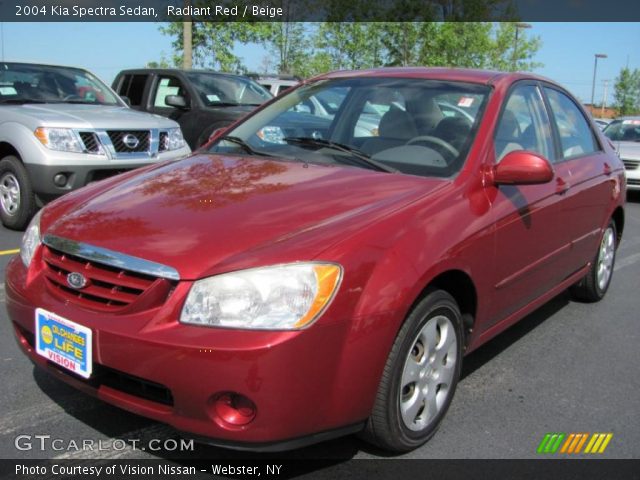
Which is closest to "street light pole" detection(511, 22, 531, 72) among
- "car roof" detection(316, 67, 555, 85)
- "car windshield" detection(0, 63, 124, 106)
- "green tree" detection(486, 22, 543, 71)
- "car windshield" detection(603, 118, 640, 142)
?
"green tree" detection(486, 22, 543, 71)

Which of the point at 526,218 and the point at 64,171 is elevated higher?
the point at 526,218

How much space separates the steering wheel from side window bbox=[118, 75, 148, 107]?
779 centimetres

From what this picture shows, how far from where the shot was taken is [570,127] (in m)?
4.43

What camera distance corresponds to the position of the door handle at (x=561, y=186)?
381 centimetres

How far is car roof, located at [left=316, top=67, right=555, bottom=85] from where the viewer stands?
3715 mm

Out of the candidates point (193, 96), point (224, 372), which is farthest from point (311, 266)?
point (193, 96)

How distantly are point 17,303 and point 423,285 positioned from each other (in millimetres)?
1663

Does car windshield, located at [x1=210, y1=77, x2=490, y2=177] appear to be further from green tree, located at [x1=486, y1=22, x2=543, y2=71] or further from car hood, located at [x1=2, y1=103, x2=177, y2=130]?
green tree, located at [x1=486, y1=22, x2=543, y2=71]

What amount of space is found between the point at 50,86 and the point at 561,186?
5880 millimetres

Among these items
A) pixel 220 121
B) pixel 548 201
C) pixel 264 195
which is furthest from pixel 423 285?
pixel 220 121

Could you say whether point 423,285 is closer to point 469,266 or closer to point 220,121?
point 469,266

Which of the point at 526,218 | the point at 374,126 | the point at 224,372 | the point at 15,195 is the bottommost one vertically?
the point at 15,195

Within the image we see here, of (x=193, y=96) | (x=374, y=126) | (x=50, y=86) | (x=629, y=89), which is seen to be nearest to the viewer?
(x=374, y=126)

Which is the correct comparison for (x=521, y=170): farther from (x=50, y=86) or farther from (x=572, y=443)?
(x=50, y=86)
